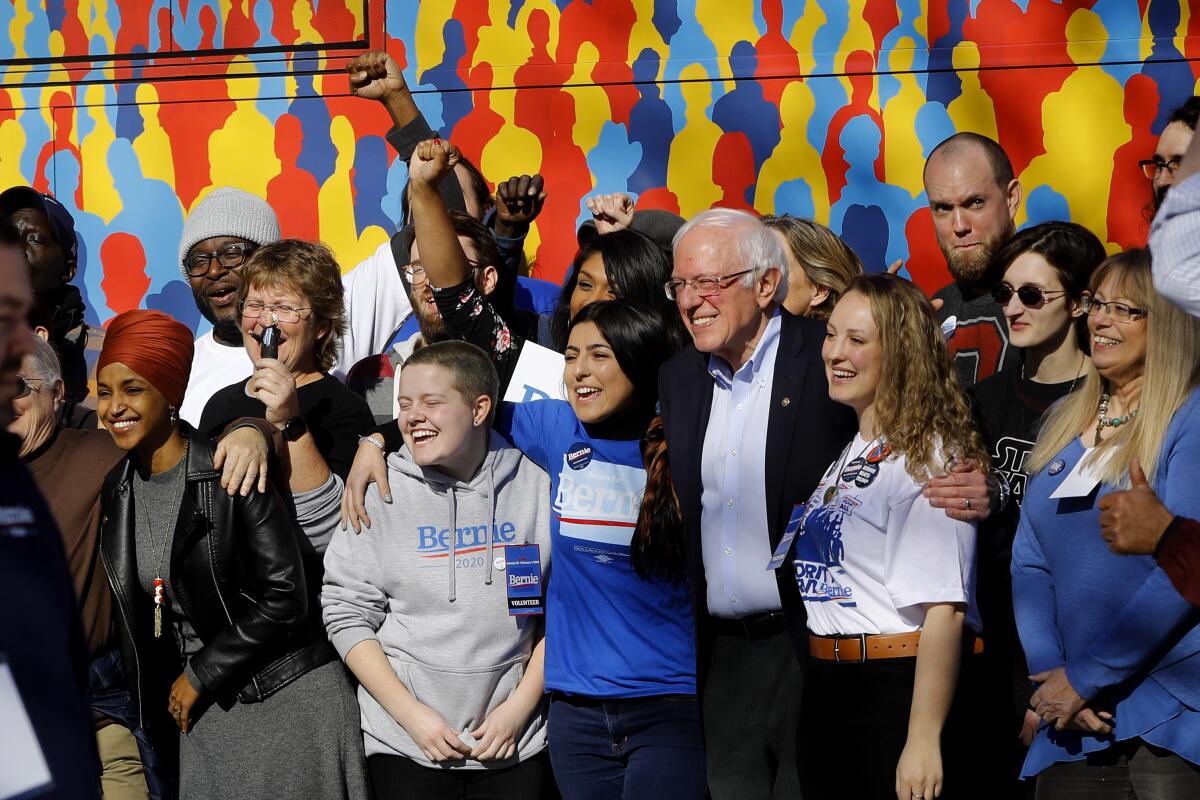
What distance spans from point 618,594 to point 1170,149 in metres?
2.18

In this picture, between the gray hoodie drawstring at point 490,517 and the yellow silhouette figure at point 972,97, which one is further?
the yellow silhouette figure at point 972,97

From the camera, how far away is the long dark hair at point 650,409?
3424 mm

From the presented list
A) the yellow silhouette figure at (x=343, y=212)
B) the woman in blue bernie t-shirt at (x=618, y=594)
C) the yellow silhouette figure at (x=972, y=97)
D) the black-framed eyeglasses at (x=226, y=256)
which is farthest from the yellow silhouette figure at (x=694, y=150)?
the woman in blue bernie t-shirt at (x=618, y=594)

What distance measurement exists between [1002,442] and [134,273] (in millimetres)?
4020

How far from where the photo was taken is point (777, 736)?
3232 millimetres

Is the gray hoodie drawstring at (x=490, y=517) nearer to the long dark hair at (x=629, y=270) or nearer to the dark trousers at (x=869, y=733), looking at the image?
the long dark hair at (x=629, y=270)

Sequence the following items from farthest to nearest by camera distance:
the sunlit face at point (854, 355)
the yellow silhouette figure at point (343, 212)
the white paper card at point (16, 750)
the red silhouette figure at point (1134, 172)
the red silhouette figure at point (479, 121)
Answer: the yellow silhouette figure at point (343, 212) < the red silhouette figure at point (479, 121) < the red silhouette figure at point (1134, 172) < the sunlit face at point (854, 355) < the white paper card at point (16, 750)

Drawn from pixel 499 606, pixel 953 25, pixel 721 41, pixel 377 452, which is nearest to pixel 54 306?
pixel 377 452

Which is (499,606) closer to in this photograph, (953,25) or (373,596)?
(373,596)

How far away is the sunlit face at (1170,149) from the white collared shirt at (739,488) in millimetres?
1408

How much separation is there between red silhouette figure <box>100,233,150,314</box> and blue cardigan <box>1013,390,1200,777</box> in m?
4.20

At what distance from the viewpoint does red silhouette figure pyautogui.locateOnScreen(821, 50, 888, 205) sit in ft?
17.0

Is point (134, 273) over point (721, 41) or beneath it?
beneath

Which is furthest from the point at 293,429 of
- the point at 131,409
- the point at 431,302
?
the point at 431,302
